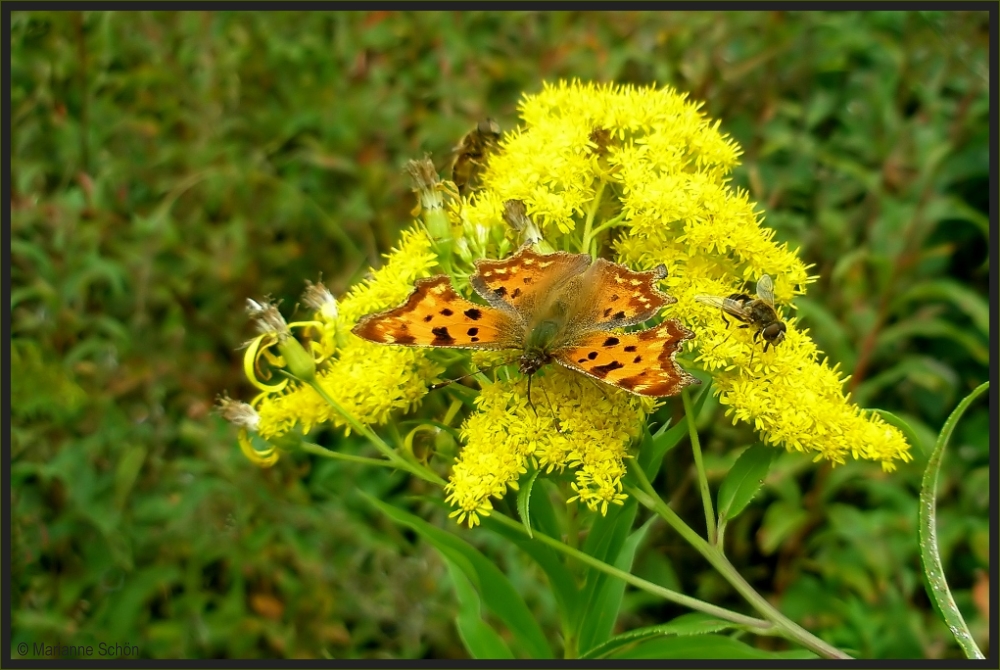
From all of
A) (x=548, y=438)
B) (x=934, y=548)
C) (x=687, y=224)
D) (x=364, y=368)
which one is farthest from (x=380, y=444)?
(x=934, y=548)

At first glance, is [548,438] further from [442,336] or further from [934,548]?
[934,548]

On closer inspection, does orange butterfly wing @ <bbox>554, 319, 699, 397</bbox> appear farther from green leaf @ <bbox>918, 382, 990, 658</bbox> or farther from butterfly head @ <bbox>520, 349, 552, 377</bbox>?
green leaf @ <bbox>918, 382, 990, 658</bbox>

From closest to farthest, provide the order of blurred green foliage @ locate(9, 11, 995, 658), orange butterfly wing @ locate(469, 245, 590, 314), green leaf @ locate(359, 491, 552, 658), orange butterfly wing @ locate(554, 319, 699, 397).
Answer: orange butterfly wing @ locate(554, 319, 699, 397)
orange butterfly wing @ locate(469, 245, 590, 314)
green leaf @ locate(359, 491, 552, 658)
blurred green foliage @ locate(9, 11, 995, 658)

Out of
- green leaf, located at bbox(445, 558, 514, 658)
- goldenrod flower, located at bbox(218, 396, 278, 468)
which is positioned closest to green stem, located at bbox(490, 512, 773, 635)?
green leaf, located at bbox(445, 558, 514, 658)

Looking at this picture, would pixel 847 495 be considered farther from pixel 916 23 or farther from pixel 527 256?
pixel 527 256

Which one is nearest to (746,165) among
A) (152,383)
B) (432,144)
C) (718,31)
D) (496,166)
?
(718,31)

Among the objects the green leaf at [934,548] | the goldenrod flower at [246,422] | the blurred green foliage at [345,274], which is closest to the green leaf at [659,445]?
the green leaf at [934,548]
